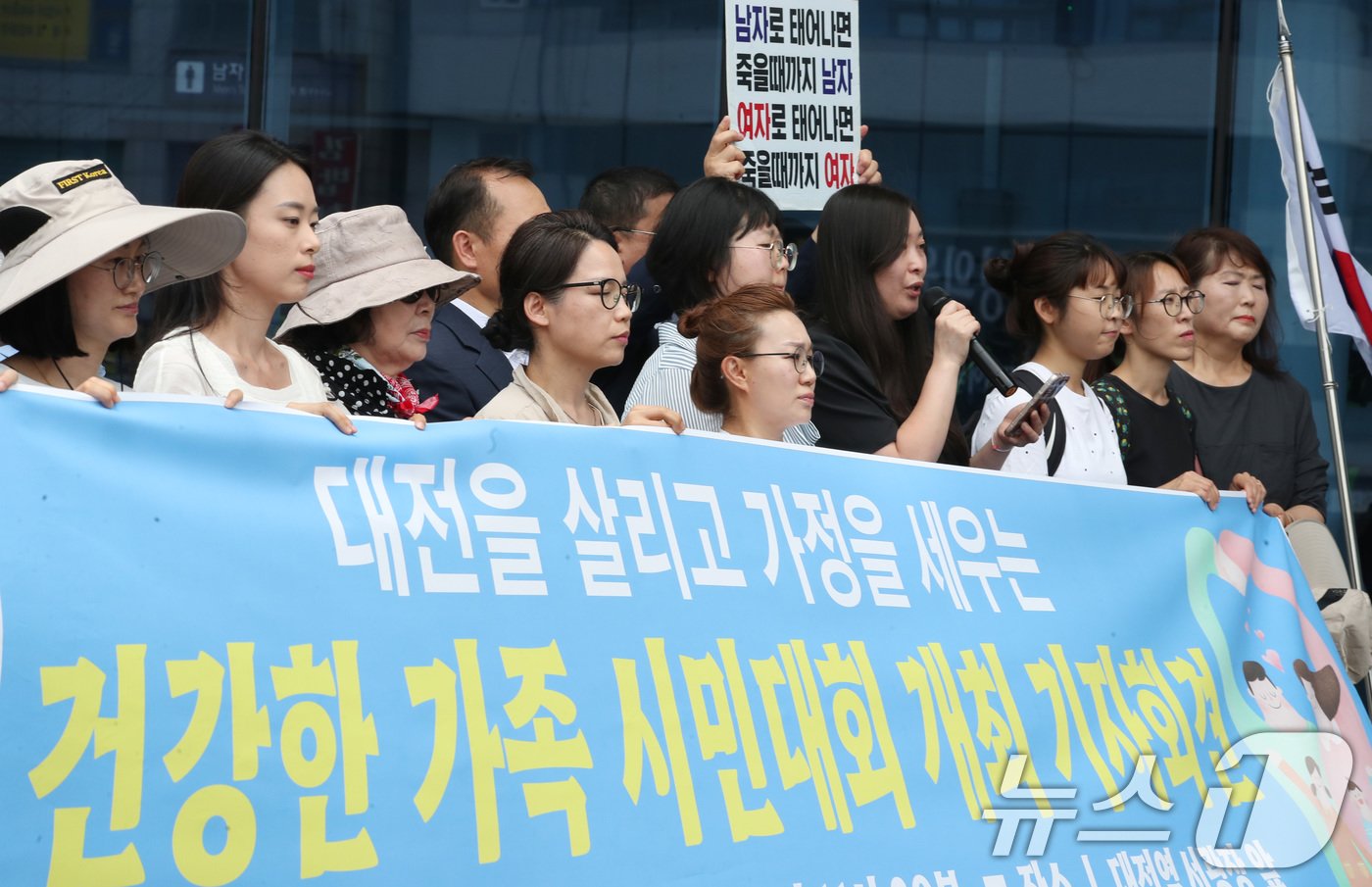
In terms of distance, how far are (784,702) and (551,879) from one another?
55 centimetres

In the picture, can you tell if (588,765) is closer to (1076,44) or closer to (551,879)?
(551,879)

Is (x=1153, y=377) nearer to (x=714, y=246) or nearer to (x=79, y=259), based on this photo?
(x=714, y=246)

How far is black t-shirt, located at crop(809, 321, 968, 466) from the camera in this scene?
3.80 m

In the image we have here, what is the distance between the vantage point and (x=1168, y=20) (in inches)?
269

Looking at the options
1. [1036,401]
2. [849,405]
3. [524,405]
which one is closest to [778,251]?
[849,405]

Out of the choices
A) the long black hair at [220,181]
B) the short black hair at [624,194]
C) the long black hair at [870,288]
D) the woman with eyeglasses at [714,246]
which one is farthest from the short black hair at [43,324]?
the short black hair at [624,194]

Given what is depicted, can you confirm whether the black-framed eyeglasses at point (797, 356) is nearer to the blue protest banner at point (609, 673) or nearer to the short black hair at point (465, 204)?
the blue protest banner at point (609, 673)

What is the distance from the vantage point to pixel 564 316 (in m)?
3.34

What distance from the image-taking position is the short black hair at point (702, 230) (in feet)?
13.3

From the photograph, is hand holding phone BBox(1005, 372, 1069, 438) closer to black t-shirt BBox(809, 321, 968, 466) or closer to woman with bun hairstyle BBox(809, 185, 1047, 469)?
woman with bun hairstyle BBox(809, 185, 1047, 469)

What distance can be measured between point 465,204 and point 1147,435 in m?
1.91

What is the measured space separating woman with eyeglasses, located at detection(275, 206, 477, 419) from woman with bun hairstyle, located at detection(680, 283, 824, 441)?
0.57 metres
